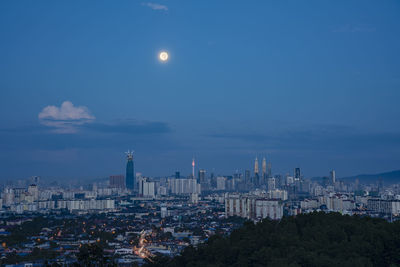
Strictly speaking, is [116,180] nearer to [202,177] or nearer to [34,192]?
[202,177]

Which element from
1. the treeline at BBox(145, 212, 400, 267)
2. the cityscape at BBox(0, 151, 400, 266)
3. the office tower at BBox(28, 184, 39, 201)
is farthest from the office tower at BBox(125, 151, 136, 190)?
the treeline at BBox(145, 212, 400, 267)

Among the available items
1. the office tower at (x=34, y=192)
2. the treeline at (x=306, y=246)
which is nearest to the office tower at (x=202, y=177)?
the office tower at (x=34, y=192)

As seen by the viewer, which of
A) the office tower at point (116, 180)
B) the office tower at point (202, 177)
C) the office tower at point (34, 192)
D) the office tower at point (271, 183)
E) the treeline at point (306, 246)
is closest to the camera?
the treeline at point (306, 246)

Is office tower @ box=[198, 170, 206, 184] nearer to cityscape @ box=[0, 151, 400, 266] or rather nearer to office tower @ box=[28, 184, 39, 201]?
cityscape @ box=[0, 151, 400, 266]

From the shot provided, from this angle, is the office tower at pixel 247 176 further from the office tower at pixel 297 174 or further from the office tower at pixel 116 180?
the office tower at pixel 116 180

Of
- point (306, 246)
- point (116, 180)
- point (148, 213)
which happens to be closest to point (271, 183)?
point (116, 180)

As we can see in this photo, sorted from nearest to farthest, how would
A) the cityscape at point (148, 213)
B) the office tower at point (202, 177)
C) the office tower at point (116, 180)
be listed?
the cityscape at point (148, 213), the office tower at point (116, 180), the office tower at point (202, 177)
